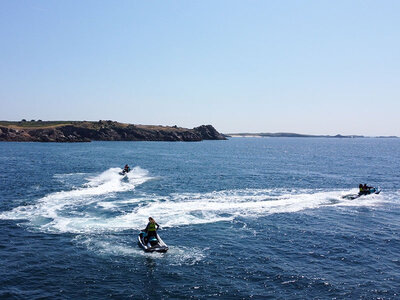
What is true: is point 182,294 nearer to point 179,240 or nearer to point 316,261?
point 179,240

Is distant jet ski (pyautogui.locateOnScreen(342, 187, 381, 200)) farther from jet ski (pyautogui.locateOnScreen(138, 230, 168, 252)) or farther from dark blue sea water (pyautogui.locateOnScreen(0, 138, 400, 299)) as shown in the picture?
jet ski (pyautogui.locateOnScreen(138, 230, 168, 252))

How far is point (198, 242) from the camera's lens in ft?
107

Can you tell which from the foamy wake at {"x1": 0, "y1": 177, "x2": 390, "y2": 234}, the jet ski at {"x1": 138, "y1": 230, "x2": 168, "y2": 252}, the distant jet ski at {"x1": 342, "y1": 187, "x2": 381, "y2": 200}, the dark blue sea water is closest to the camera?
the dark blue sea water

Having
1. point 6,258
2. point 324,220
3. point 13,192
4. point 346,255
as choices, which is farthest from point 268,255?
point 13,192

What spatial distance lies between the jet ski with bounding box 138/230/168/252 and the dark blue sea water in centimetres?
58

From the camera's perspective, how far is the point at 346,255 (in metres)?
29.9

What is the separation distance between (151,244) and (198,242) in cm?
486

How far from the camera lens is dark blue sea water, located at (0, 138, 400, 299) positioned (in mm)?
23500

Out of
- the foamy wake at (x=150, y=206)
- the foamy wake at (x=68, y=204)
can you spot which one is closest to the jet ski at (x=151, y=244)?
the foamy wake at (x=150, y=206)

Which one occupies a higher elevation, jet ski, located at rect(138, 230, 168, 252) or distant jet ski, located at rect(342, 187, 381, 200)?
distant jet ski, located at rect(342, 187, 381, 200)

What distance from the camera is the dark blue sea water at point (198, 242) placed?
2350cm

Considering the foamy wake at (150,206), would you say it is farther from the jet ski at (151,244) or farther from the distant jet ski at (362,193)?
the jet ski at (151,244)

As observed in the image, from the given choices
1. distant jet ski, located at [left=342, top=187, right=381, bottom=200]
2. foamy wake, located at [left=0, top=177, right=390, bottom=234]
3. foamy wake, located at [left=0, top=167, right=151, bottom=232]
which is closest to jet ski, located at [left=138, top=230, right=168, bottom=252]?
foamy wake, located at [left=0, top=177, right=390, bottom=234]

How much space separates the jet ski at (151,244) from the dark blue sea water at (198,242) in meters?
0.58
